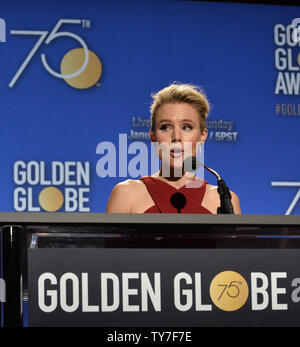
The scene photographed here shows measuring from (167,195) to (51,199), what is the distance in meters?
0.83

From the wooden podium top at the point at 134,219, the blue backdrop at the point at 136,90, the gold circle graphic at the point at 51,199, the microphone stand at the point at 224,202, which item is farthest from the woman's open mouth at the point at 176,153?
the wooden podium top at the point at 134,219

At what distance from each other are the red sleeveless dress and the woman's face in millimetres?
187

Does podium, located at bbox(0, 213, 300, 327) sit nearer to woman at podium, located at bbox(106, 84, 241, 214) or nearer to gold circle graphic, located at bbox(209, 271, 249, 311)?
gold circle graphic, located at bbox(209, 271, 249, 311)

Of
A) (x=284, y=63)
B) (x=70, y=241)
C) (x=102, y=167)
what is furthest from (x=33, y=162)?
(x=70, y=241)

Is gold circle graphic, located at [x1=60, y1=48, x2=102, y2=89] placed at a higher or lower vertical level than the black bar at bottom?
higher

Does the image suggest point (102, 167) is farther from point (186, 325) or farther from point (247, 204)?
point (186, 325)

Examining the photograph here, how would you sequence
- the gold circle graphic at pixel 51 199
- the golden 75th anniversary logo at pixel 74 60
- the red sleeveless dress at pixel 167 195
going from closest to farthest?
the red sleeveless dress at pixel 167 195, the gold circle graphic at pixel 51 199, the golden 75th anniversary logo at pixel 74 60

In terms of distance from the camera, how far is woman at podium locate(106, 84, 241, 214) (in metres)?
2.67

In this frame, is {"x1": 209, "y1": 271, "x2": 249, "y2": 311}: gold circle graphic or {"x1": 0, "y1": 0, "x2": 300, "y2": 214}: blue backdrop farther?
{"x1": 0, "y1": 0, "x2": 300, "y2": 214}: blue backdrop

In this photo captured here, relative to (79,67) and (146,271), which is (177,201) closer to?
(146,271)

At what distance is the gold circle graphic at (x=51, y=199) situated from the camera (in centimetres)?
327

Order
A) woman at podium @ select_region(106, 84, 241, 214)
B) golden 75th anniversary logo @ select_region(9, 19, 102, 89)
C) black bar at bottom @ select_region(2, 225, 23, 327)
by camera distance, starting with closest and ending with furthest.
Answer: black bar at bottom @ select_region(2, 225, 23, 327), woman at podium @ select_region(106, 84, 241, 214), golden 75th anniversary logo @ select_region(9, 19, 102, 89)

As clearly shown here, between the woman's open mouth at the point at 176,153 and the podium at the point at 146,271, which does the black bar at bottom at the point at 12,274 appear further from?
the woman's open mouth at the point at 176,153

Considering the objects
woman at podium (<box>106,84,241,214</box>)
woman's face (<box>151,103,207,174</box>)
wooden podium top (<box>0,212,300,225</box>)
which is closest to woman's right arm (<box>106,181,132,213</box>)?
woman at podium (<box>106,84,241,214</box>)
